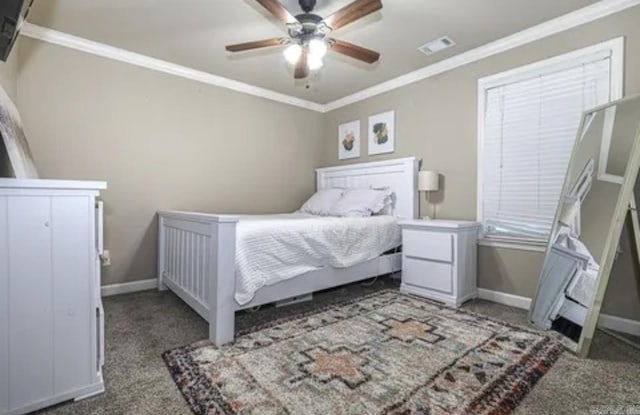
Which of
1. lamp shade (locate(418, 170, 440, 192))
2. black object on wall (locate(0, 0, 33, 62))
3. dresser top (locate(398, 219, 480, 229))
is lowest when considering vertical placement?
dresser top (locate(398, 219, 480, 229))

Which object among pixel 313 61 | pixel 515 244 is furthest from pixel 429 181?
pixel 313 61

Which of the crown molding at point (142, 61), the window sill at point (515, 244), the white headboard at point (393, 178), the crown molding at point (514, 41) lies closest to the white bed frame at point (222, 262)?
the white headboard at point (393, 178)

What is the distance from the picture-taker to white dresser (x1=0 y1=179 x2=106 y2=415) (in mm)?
1291

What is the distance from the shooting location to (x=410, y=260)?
10.2ft

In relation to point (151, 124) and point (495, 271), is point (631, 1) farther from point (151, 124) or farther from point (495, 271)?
point (151, 124)

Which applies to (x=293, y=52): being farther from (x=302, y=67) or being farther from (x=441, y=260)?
(x=441, y=260)

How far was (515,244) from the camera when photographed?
9.39 feet

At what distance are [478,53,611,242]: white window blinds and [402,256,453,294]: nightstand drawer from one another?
0.60m

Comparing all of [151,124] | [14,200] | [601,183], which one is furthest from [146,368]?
[601,183]

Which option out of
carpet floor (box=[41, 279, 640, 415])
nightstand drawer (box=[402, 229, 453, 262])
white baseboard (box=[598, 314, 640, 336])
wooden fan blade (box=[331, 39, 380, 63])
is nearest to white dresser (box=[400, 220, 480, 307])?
nightstand drawer (box=[402, 229, 453, 262])

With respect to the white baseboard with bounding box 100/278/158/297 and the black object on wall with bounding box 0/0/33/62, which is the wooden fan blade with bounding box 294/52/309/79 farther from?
the white baseboard with bounding box 100/278/158/297

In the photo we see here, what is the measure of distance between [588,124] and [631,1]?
2.82 feet

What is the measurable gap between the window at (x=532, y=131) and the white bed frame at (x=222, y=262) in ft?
2.58

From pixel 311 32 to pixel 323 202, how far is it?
204cm
